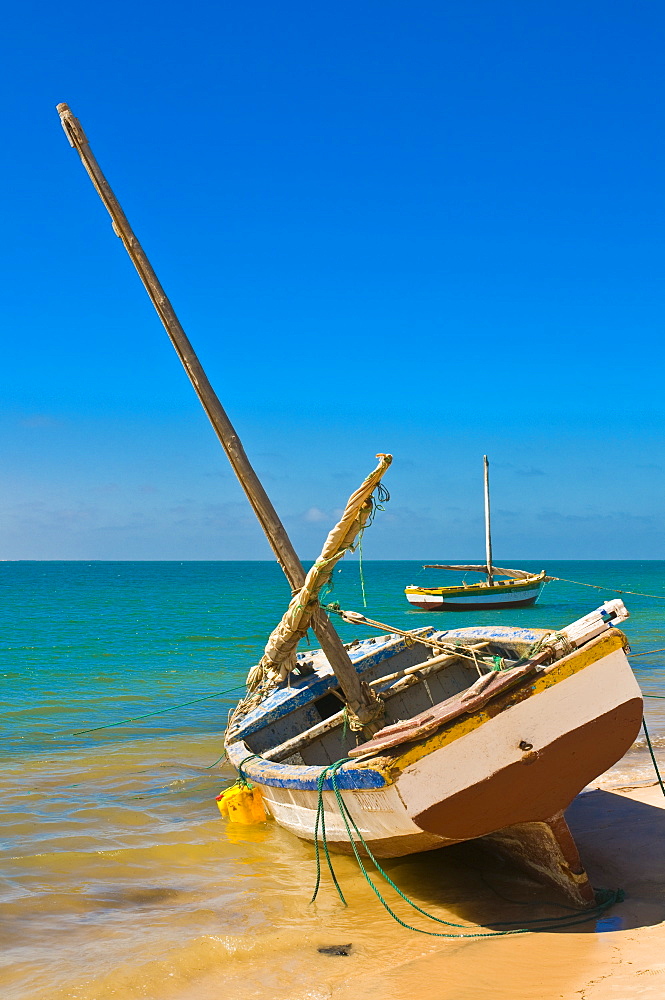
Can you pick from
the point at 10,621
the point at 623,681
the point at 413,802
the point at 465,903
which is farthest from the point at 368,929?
the point at 10,621

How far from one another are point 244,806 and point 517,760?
374 centimetres

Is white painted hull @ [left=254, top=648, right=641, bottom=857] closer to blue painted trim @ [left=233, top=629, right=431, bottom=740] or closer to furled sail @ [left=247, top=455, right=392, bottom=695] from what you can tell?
furled sail @ [left=247, top=455, right=392, bottom=695]

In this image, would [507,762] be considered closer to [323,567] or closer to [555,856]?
[555,856]

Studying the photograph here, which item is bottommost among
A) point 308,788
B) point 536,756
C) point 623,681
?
point 308,788

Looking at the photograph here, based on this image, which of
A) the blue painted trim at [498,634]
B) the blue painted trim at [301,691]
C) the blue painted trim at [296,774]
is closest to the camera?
the blue painted trim at [296,774]

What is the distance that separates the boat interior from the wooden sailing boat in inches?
12.9

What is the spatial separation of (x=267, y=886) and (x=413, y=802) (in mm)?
2528

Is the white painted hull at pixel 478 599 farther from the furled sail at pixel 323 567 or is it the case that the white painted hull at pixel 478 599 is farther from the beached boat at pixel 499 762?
the beached boat at pixel 499 762

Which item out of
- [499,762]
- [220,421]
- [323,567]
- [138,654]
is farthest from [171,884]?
[138,654]

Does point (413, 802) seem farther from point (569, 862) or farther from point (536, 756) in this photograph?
point (569, 862)

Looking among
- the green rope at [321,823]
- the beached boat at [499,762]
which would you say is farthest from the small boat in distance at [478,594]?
the beached boat at [499,762]

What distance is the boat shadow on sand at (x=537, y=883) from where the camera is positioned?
5.59 metres

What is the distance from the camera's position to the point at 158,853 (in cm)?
789

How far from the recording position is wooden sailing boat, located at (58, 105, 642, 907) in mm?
5133
